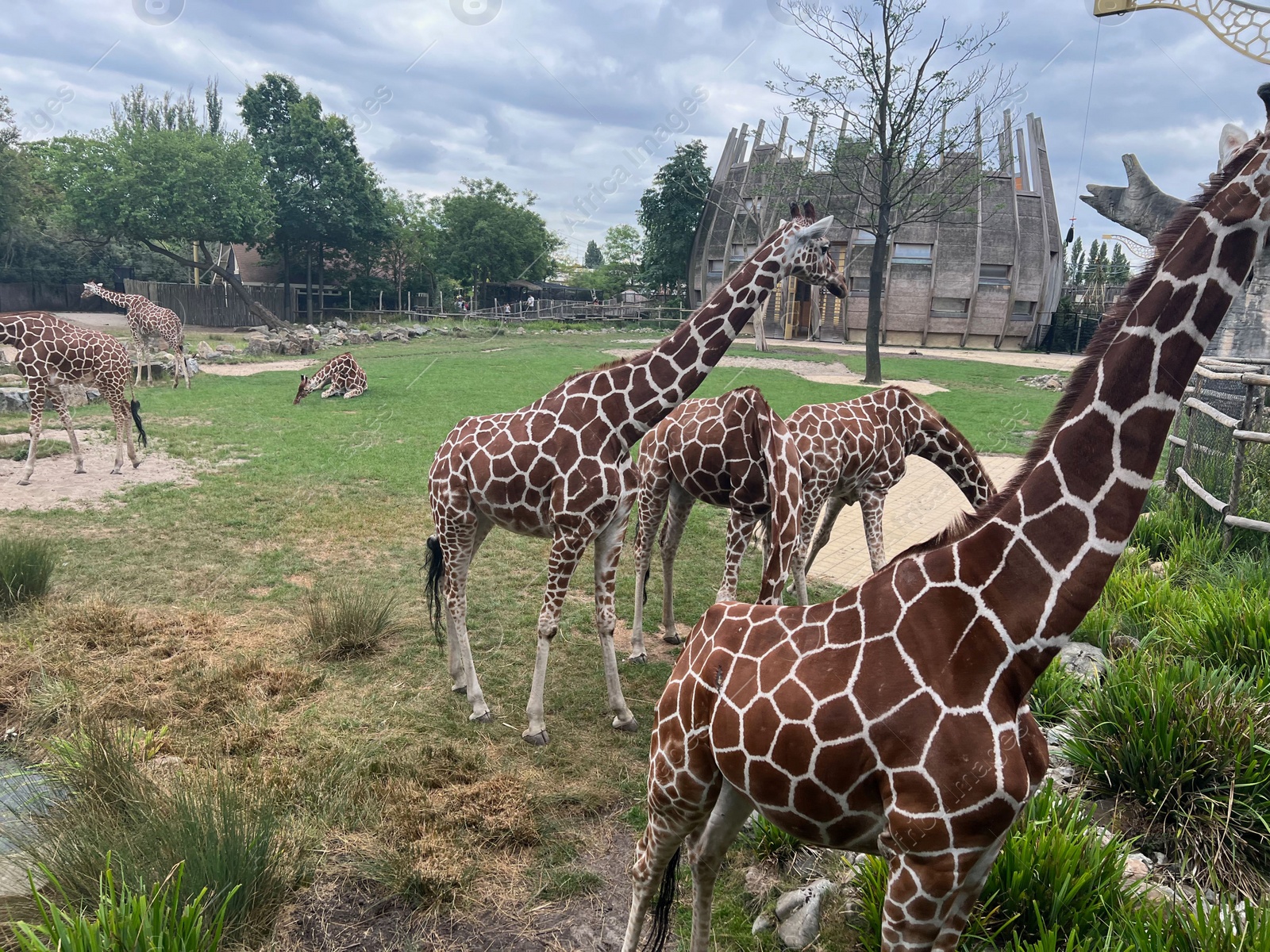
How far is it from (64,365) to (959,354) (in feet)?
104

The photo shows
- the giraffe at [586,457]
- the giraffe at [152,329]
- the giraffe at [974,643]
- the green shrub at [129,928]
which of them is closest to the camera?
the giraffe at [974,643]

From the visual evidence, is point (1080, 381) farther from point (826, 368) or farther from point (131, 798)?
point (826, 368)

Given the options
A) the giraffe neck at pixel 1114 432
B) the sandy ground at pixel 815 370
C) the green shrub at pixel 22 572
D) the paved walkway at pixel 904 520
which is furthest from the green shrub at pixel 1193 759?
the sandy ground at pixel 815 370

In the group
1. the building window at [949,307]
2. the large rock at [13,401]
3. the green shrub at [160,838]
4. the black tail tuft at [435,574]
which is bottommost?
the green shrub at [160,838]

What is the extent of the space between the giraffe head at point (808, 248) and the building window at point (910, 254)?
32159 mm

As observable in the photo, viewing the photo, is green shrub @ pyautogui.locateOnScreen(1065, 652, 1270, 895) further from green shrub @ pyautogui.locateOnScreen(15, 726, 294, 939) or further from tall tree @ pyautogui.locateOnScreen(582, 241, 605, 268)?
tall tree @ pyautogui.locateOnScreen(582, 241, 605, 268)

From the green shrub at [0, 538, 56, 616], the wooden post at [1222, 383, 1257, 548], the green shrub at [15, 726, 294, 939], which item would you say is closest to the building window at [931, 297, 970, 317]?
the wooden post at [1222, 383, 1257, 548]

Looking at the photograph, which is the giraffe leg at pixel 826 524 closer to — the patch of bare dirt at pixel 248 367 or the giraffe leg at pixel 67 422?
the giraffe leg at pixel 67 422

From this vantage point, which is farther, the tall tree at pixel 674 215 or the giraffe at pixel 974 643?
the tall tree at pixel 674 215

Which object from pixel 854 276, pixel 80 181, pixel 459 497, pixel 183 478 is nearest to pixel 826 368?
pixel 854 276

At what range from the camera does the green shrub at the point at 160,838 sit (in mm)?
3221

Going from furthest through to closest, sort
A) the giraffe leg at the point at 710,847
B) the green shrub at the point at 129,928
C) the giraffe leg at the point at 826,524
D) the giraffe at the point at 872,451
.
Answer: the giraffe leg at the point at 826,524
the giraffe at the point at 872,451
the giraffe leg at the point at 710,847
the green shrub at the point at 129,928

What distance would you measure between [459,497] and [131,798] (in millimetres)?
2507

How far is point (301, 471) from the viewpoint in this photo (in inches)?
461
